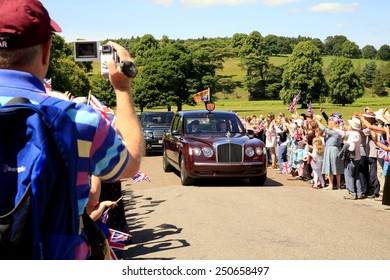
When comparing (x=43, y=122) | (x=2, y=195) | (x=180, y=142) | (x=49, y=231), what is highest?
(x=43, y=122)

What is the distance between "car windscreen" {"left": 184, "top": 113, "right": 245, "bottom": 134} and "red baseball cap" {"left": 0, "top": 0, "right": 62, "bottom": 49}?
13.8 metres

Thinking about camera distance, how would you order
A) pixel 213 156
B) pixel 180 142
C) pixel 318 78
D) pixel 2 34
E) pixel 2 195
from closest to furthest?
pixel 2 195
pixel 2 34
pixel 213 156
pixel 180 142
pixel 318 78

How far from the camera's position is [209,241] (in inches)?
320

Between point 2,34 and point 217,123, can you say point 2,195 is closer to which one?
point 2,34

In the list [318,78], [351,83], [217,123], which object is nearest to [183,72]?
[318,78]

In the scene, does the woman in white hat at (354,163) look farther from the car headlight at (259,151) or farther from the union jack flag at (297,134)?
the union jack flag at (297,134)

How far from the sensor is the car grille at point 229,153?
14078 millimetres

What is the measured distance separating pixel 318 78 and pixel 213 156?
9344cm

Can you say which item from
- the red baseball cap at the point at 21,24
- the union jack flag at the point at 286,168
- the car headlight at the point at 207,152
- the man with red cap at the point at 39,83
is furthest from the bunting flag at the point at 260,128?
the red baseball cap at the point at 21,24

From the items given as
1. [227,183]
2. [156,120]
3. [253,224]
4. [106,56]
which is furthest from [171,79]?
[106,56]

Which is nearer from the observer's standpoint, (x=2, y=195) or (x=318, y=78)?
(x=2, y=195)

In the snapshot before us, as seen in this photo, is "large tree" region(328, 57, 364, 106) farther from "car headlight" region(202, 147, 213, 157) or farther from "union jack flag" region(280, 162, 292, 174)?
"car headlight" region(202, 147, 213, 157)

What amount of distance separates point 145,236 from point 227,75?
405ft

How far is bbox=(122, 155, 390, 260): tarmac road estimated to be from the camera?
24.7 feet
